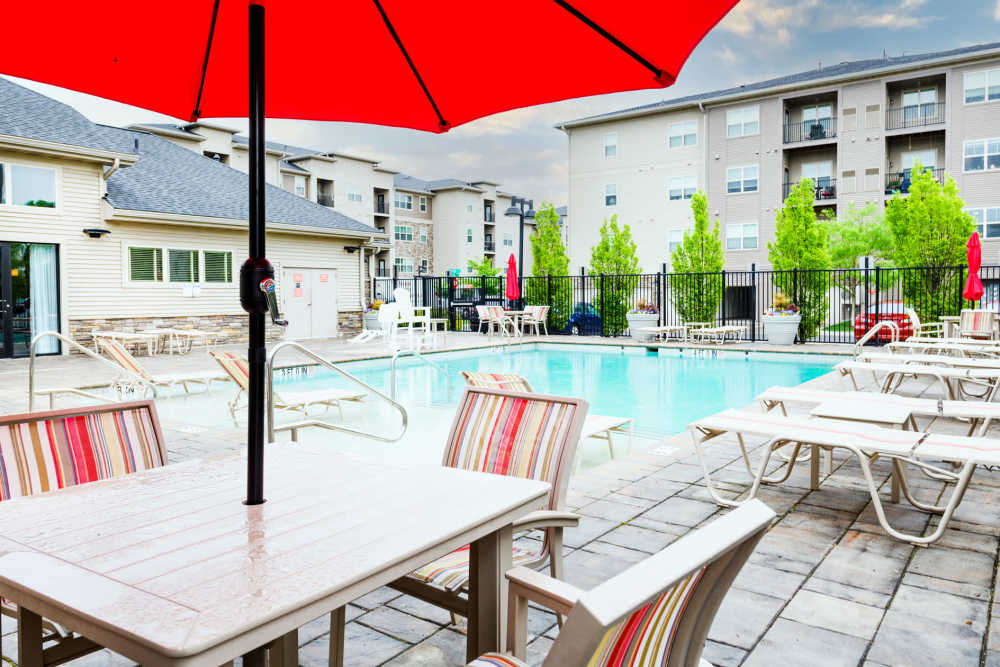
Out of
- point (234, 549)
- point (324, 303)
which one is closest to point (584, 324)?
A: point (324, 303)

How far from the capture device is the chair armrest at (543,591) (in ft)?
4.90

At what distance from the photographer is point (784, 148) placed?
2712 centimetres

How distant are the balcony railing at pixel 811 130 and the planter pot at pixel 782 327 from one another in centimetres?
1449

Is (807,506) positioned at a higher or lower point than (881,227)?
lower

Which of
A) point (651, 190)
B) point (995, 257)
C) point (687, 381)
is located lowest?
point (687, 381)

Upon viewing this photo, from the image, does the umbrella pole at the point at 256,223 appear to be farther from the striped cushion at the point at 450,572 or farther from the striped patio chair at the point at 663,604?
the striped patio chair at the point at 663,604

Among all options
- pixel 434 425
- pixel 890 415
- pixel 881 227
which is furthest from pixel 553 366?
pixel 881 227

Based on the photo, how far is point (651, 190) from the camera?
29.5m

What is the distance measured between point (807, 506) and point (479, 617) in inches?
107

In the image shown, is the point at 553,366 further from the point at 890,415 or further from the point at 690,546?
the point at 690,546

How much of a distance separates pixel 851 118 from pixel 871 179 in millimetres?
2455

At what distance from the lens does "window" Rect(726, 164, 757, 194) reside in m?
27.8

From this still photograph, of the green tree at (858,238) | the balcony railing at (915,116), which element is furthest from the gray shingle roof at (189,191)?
the balcony railing at (915,116)

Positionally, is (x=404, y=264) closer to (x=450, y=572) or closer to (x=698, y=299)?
(x=698, y=299)
